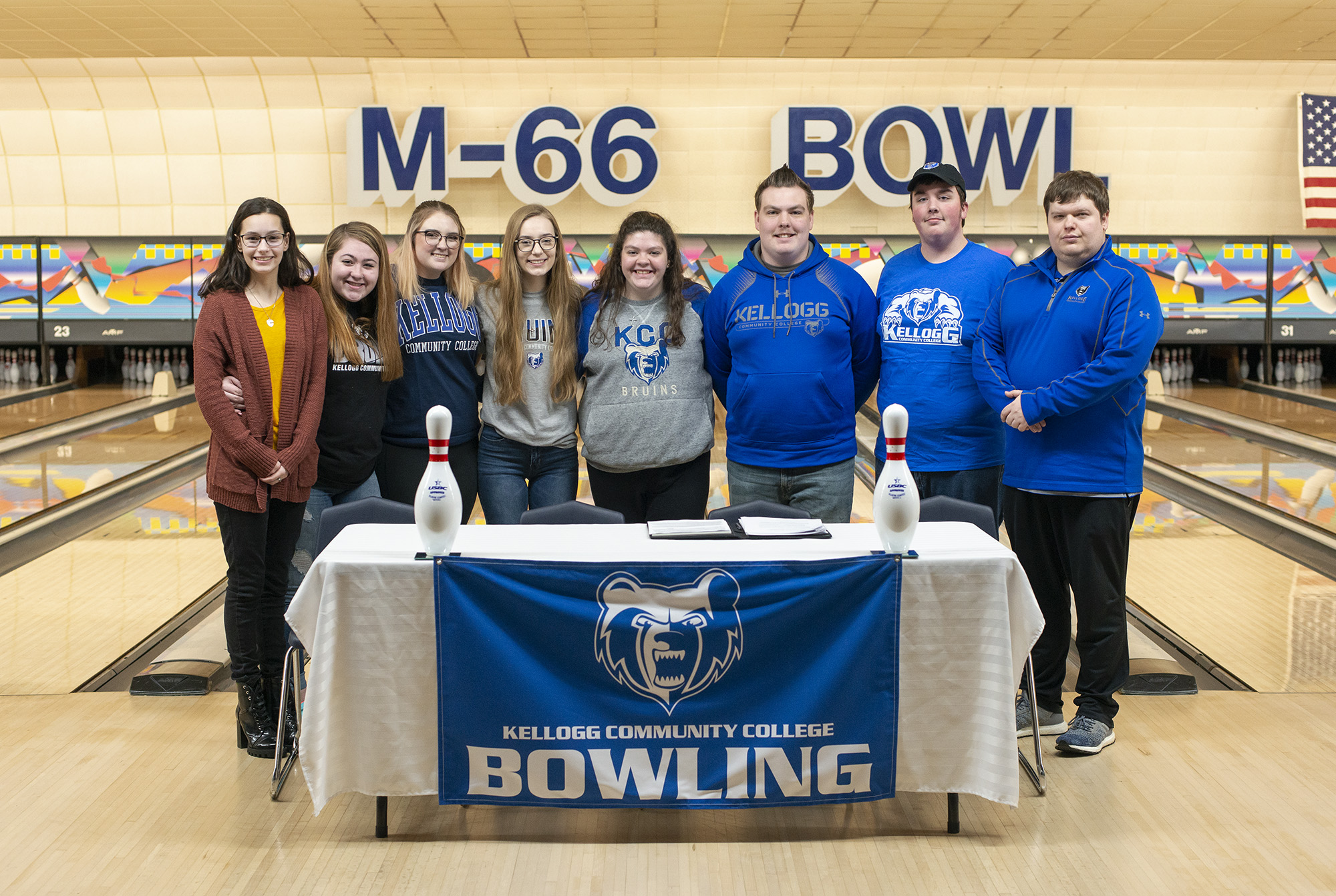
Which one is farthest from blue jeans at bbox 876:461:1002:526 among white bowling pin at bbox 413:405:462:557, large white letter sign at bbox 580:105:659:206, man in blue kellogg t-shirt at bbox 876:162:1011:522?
large white letter sign at bbox 580:105:659:206

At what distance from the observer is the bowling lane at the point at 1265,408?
21.4ft

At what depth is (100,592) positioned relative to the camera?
3809 millimetres

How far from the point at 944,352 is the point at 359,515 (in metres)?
1.54

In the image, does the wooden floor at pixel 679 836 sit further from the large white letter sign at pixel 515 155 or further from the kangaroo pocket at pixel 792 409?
the large white letter sign at pixel 515 155

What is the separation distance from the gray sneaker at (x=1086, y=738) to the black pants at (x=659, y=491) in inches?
42.0

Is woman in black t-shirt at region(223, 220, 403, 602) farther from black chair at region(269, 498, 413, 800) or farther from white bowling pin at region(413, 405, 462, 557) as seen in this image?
white bowling pin at region(413, 405, 462, 557)

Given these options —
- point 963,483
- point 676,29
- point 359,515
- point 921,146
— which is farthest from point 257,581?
point 921,146

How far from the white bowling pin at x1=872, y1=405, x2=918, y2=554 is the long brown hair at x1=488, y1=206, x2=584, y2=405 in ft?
3.53

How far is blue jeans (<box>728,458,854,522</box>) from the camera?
2.84m

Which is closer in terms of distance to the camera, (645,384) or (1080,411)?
(1080,411)

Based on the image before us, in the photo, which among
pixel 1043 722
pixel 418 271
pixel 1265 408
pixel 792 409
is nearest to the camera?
pixel 1043 722

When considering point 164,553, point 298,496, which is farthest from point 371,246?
point 164,553

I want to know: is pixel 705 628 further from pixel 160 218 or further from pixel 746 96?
pixel 160 218

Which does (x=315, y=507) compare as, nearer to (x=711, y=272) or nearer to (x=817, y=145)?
(x=711, y=272)
